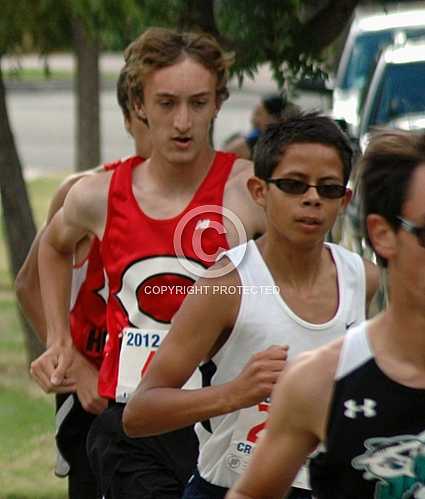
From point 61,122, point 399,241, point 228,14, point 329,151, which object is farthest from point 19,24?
point 61,122

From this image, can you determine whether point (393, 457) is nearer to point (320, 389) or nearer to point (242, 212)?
point (320, 389)

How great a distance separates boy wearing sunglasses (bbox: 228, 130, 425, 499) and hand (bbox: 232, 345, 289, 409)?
0.52 metres

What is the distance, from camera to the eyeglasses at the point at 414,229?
286 cm

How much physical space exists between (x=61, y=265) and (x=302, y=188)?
1.31 m

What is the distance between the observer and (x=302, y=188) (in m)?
4.01

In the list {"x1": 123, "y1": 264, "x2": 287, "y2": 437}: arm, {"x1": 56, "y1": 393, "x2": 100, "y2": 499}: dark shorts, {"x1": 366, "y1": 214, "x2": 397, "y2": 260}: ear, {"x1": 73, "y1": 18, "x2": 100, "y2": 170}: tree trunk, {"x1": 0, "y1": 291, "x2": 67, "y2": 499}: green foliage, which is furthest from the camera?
{"x1": 73, "y1": 18, "x2": 100, "y2": 170}: tree trunk

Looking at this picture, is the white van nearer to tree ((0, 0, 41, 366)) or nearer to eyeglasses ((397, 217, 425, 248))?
tree ((0, 0, 41, 366))

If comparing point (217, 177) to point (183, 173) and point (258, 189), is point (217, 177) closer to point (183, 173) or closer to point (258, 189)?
point (183, 173)

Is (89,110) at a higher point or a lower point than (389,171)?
lower

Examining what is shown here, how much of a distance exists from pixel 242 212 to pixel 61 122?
2754 cm

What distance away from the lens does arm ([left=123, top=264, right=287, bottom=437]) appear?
3.73 meters

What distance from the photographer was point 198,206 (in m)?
4.64

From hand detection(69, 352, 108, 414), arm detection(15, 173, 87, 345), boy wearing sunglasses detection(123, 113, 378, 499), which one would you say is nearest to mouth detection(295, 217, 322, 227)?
boy wearing sunglasses detection(123, 113, 378, 499)

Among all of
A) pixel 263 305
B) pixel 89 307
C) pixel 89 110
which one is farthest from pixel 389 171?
pixel 89 110
